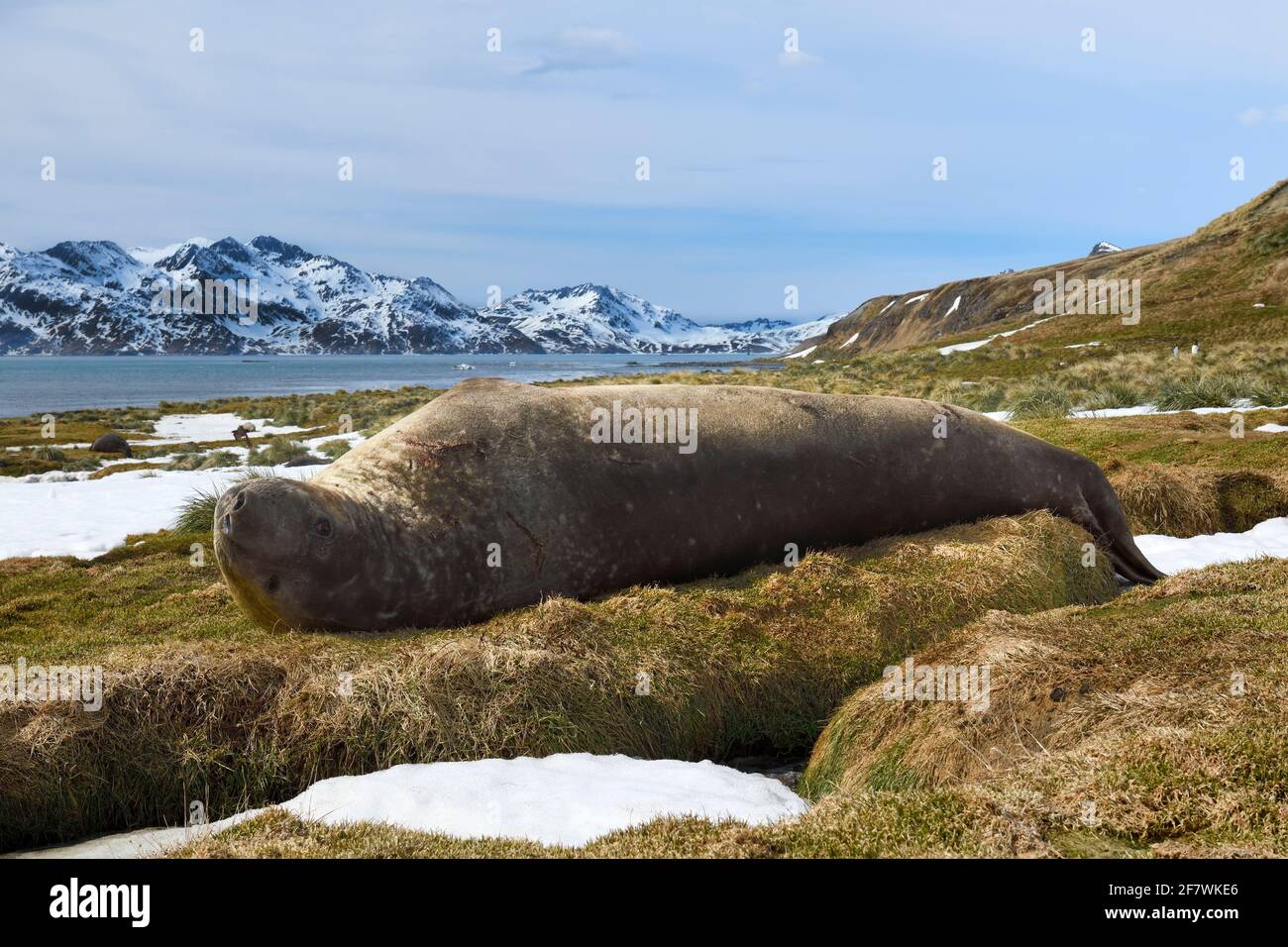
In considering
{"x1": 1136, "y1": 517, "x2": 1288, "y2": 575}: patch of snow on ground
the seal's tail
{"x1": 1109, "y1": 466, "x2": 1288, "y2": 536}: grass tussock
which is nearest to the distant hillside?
{"x1": 1109, "y1": 466, "x2": 1288, "y2": 536}: grass tussock

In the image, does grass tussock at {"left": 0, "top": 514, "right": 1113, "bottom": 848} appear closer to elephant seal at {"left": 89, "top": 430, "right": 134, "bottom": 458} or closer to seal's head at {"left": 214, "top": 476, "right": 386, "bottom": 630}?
seal's head at {"left": 214, "top": 476, "right": 386, "bottom": 630}

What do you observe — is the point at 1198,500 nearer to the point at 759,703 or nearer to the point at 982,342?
the point at 759,703

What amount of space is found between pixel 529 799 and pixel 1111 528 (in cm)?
760

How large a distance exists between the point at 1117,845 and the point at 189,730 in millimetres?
5319

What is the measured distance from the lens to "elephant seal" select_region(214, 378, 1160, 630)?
729 cm

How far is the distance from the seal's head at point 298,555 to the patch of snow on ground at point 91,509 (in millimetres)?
5646

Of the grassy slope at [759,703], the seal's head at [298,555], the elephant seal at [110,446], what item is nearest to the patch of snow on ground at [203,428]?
the elephant seal at [110,446]

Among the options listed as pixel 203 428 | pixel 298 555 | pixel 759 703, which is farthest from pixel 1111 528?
pixel 203 428

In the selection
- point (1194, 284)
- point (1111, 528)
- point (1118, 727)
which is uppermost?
point (1194, 284)

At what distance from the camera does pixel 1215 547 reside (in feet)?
36.0

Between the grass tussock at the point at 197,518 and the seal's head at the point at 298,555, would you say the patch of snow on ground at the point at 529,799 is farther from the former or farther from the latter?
the grass tussock at the point at 197,518

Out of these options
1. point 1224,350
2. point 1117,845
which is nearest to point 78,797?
point 1117,845

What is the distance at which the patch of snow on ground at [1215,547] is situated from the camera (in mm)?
10414
